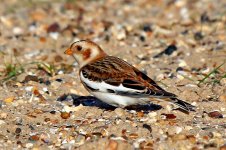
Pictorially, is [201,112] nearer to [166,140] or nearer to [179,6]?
[166,140]

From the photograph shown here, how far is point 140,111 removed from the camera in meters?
5.98

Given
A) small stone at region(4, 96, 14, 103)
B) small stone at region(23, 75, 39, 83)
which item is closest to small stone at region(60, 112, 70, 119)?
small stone at region(4, 96, 14, 103)

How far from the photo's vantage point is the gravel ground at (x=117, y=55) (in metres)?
5.41

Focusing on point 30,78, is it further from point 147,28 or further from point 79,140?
point 147,28

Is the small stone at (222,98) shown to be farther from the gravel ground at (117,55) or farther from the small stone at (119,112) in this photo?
the small stone at (119,112)

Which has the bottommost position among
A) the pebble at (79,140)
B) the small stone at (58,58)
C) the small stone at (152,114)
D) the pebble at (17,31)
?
the pebble at (79,140)

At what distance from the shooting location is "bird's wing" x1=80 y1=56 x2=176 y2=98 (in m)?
5.61

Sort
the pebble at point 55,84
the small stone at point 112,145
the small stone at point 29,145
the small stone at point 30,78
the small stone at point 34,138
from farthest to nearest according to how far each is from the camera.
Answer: the small stone at point 30,78
the pebble at point 55,84
the small stone at point 34,138
the small stone at point 29,145
the small stone at point 112,145

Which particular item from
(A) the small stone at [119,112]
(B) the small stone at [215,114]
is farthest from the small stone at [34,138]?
(B) the small stone at [215,114]

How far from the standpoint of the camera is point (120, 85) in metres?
5.70

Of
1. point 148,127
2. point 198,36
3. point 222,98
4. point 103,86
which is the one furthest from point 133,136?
point 198,36

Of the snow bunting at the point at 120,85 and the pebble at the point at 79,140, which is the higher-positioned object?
the snow bunting at the point at 120,85

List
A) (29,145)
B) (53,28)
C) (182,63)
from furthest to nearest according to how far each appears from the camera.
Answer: (53,28), (182,63), (29,145)

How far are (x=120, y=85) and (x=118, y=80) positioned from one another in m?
0.06
